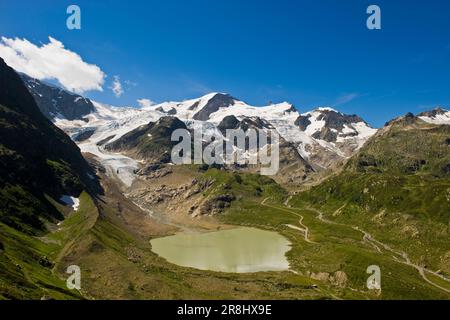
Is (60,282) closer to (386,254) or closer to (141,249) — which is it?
(141,249)

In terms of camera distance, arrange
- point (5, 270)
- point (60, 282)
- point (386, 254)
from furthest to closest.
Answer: point (386, 254) → point (60, 282) → point (5, 270)

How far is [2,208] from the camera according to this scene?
188 m

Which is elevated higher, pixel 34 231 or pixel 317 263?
pixel 34 231

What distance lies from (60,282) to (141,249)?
7789cm
